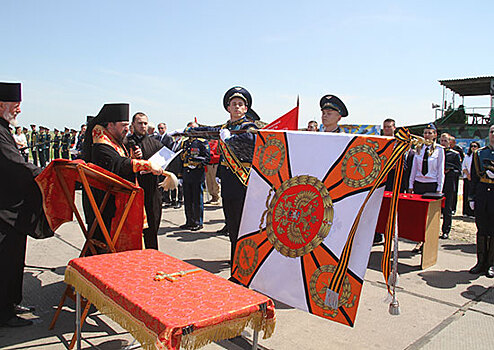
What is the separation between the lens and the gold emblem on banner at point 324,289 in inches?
96.1

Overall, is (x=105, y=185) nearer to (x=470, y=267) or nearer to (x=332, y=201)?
(x=332, y=201)

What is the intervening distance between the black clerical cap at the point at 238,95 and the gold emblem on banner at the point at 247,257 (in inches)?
68.3

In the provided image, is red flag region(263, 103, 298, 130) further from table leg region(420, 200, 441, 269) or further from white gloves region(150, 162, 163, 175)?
table leg region(420, 200, 441, 269)

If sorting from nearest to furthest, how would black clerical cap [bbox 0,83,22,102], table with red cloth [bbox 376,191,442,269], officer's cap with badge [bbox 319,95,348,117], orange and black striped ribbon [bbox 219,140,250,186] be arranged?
1. black clerical cap [bbox 0,83,22,102]
2. orange and black striped ribbon [bbox 219,140,250,186]
3. officer's cap with badge [bbox 319,95,348,117]
4. table with red cloth [bbox 376,191,442,269]

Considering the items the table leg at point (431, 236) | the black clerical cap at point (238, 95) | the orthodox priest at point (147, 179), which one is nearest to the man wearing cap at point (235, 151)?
the black clerical cap at point (238, 95)

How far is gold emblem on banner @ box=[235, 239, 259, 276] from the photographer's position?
3.02 metres

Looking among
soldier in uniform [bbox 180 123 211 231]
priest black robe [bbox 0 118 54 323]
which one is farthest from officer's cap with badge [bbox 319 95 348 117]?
soldier in uniform [bbox 180 123 211 231]

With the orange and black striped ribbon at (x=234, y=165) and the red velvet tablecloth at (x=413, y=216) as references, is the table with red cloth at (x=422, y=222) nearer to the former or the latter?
the red velvet tablecloth at (x=413, y=216)

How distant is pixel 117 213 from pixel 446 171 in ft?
22.0

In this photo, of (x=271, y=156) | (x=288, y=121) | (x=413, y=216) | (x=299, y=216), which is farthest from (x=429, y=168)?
(x=299, y=216)

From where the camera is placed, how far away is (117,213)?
3.36 m

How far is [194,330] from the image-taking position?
1822mm

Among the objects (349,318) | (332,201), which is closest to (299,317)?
(349,318)

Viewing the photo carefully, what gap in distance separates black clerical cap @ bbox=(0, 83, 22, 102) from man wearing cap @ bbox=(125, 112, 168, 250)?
1151mm
